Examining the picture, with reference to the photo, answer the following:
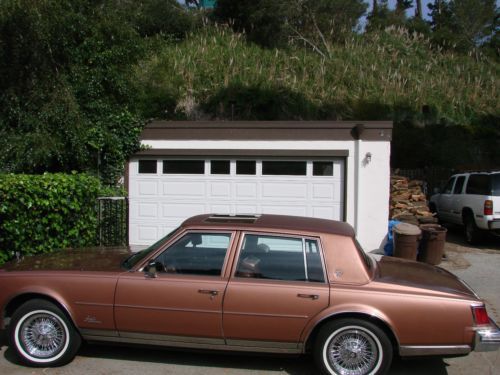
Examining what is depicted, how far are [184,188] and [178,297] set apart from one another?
659 centimetres

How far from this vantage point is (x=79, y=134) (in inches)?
409

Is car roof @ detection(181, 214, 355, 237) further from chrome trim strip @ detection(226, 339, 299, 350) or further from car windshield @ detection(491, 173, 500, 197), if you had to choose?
car windshield @ detection(491, 173, 500, 197)

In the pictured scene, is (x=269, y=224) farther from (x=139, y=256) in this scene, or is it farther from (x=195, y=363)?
(x=195, y=363)

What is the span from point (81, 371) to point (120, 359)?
16.6 inches

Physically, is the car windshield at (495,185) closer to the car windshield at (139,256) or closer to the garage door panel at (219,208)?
the garage door panel at (219,208)

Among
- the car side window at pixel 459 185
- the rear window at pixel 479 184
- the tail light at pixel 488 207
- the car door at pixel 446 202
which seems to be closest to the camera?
the tail light at pixel 488 207

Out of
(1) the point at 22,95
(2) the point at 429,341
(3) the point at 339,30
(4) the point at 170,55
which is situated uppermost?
(3) the point at 339,30

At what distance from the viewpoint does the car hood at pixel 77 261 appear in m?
5.14

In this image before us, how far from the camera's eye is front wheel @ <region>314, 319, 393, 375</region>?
4.54 metres

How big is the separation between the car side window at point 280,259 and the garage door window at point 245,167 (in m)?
6.18

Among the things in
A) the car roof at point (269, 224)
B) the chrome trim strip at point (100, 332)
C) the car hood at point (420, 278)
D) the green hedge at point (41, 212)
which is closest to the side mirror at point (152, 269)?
the car roof at point (269, 224)

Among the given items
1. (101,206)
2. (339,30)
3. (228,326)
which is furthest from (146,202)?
(339,30)

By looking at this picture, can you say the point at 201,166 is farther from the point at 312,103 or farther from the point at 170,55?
the point at 170,55

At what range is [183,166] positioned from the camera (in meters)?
11.2
